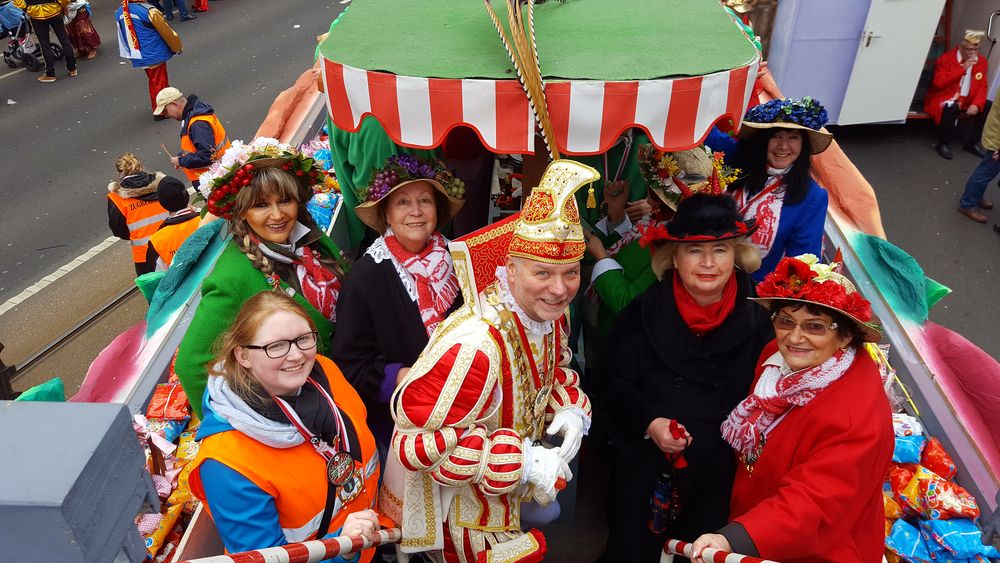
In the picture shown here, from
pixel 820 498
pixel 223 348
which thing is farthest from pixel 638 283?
pixel 223 348

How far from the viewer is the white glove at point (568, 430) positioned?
2.30m

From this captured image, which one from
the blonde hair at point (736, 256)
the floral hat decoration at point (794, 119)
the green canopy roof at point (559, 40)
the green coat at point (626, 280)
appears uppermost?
the green canopy roof at point (559, 40)

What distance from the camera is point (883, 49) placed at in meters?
7.63

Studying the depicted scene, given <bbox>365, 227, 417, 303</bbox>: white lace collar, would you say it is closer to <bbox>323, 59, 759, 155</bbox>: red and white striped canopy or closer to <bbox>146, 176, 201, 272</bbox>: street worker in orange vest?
<bbox>323, 59, 759, 155</bbox>: red and white striped canopy

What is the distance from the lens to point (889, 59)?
772 cm

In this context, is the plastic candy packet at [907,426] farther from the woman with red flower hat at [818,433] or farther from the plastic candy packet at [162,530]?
the plastic candy packet at [162,530]

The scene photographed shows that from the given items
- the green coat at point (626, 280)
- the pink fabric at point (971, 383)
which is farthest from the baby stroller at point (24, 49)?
the pink fabric at point (971, 383)

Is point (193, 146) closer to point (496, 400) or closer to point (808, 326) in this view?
point (496, 400)

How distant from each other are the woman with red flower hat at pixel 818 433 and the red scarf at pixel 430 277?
1254mm

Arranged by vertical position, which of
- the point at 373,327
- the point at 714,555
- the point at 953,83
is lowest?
the point at 953,83

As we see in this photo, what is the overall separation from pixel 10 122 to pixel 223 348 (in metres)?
9.62

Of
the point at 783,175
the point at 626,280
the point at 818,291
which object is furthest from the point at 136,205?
the point at 818,291

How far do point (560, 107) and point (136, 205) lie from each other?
413cm

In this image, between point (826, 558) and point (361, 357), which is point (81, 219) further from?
point (826, 558)
